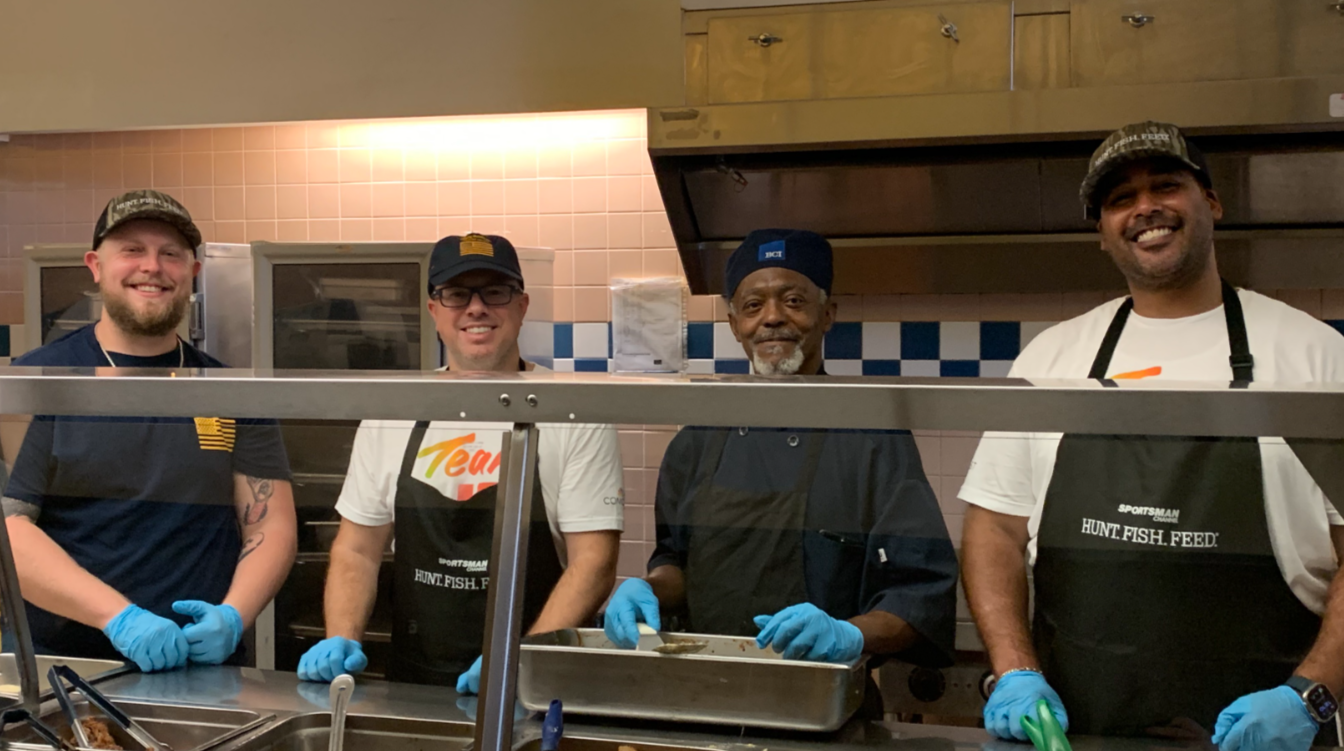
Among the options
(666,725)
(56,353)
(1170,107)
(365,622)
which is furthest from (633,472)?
(1170,107)

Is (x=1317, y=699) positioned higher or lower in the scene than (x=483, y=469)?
lower

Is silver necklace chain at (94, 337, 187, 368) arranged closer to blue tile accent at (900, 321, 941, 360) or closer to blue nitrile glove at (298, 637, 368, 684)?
blue nitrile glove at (298, 637, 368, 684)

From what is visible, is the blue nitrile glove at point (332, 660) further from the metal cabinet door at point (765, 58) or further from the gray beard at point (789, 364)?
the metal cabinet door at point (765, 58)

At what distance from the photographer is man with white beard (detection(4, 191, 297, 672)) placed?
1.52 metres

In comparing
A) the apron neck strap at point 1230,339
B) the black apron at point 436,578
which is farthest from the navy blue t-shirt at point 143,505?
the apron neck strap at point 1230,339

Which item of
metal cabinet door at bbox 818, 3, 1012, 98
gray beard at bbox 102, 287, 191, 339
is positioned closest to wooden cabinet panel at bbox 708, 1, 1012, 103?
metal cabinet door at bbox 818, 3, 1012, 98

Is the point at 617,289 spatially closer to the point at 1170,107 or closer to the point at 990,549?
the point at 1170,107

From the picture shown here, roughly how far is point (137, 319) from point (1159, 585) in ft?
6.79

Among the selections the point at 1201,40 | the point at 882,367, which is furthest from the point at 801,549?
the point at 882,367

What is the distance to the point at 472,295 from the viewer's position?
2.59 meters

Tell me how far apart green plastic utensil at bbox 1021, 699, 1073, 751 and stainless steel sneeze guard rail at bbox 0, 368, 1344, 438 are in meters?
0.35

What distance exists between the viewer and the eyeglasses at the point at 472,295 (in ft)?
8.50

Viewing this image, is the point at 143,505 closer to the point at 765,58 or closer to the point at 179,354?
the point at 179,354

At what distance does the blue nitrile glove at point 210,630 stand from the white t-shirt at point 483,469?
24 cm
